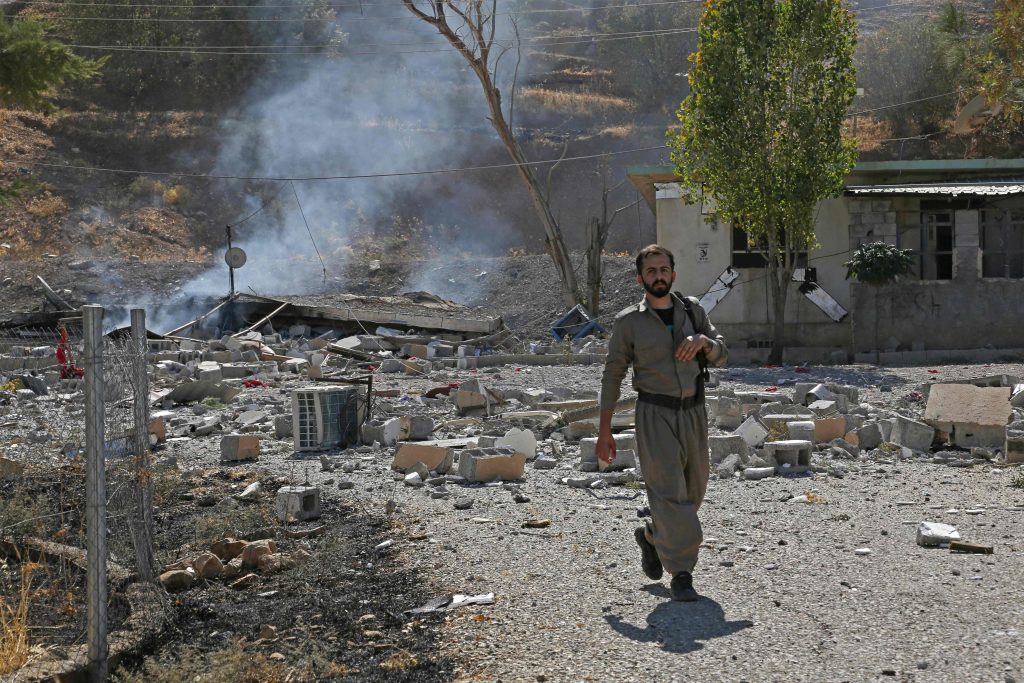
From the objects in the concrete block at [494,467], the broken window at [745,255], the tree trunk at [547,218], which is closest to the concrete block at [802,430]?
the concrete block at [494,467]

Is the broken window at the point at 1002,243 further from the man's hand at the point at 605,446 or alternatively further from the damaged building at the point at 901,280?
the man's hand at the point at 605,446

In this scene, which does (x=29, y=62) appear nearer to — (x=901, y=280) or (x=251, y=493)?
(x=251, y=493)

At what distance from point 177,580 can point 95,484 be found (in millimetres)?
1921

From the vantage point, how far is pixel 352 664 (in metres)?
4.99

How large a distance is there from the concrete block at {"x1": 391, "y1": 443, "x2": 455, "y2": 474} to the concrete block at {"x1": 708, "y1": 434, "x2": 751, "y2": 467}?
2.24 m

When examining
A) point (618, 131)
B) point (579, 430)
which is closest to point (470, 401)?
point (579, 430)

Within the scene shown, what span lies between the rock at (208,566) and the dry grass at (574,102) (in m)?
55.5

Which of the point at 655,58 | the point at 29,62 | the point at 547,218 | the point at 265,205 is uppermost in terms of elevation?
the point at 655,58

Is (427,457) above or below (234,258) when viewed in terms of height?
below

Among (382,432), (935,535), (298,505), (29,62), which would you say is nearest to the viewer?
(935,535)

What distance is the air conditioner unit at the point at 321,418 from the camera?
11.1m

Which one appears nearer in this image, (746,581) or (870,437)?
(746,581)

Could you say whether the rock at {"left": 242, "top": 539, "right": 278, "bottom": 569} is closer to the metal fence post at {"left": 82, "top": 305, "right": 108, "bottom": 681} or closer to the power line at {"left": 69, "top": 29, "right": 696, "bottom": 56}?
the metal fence post at {"left": 82, "top": 305, "right": 108, "bottom": 681}

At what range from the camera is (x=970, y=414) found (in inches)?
392
